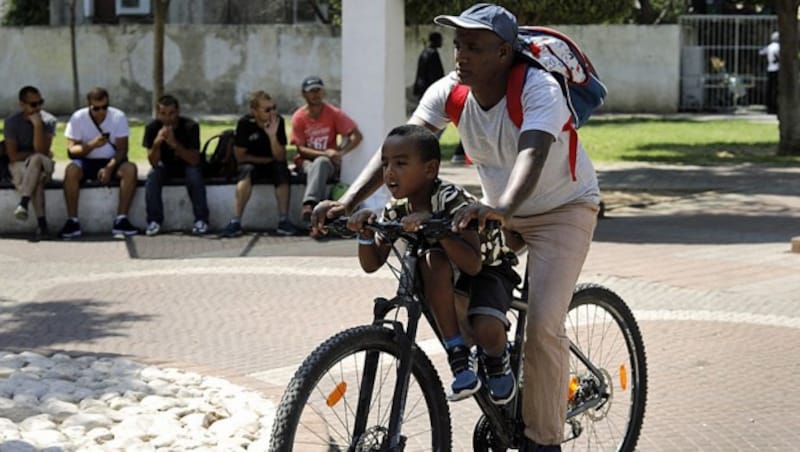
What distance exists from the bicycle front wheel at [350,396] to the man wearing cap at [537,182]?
0.48m

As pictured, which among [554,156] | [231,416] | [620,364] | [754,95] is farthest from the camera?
[754,95]

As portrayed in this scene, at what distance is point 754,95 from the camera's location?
31766 mm

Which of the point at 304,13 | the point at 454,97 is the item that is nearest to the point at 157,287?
the point at 454,97

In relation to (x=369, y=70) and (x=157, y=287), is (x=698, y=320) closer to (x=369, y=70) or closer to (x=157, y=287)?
(x=157, y=287)

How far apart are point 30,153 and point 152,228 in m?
1.37

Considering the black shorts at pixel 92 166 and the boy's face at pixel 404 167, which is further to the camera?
the black shorts at pixel 92 166

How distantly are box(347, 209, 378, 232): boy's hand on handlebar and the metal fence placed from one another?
88.6 ft

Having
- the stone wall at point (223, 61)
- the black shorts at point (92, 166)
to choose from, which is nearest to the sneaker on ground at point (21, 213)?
the black shorts at point (92, 166)

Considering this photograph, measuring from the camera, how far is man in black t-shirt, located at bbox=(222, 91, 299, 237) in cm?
1343

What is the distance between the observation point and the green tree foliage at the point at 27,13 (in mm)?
34938

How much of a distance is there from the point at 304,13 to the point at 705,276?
23.8 meters

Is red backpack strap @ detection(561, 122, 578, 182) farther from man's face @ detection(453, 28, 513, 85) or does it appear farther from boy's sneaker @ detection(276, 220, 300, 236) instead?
boy's sneaker @ detection(276, 220, 300, 236)

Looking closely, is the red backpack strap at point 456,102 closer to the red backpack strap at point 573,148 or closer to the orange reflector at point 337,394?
the red backpack strap at point 573,148

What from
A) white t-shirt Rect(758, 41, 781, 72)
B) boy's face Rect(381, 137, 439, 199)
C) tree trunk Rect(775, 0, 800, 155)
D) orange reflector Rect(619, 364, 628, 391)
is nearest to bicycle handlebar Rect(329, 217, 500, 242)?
boy's face Rect(381, 137, 439, 199)
